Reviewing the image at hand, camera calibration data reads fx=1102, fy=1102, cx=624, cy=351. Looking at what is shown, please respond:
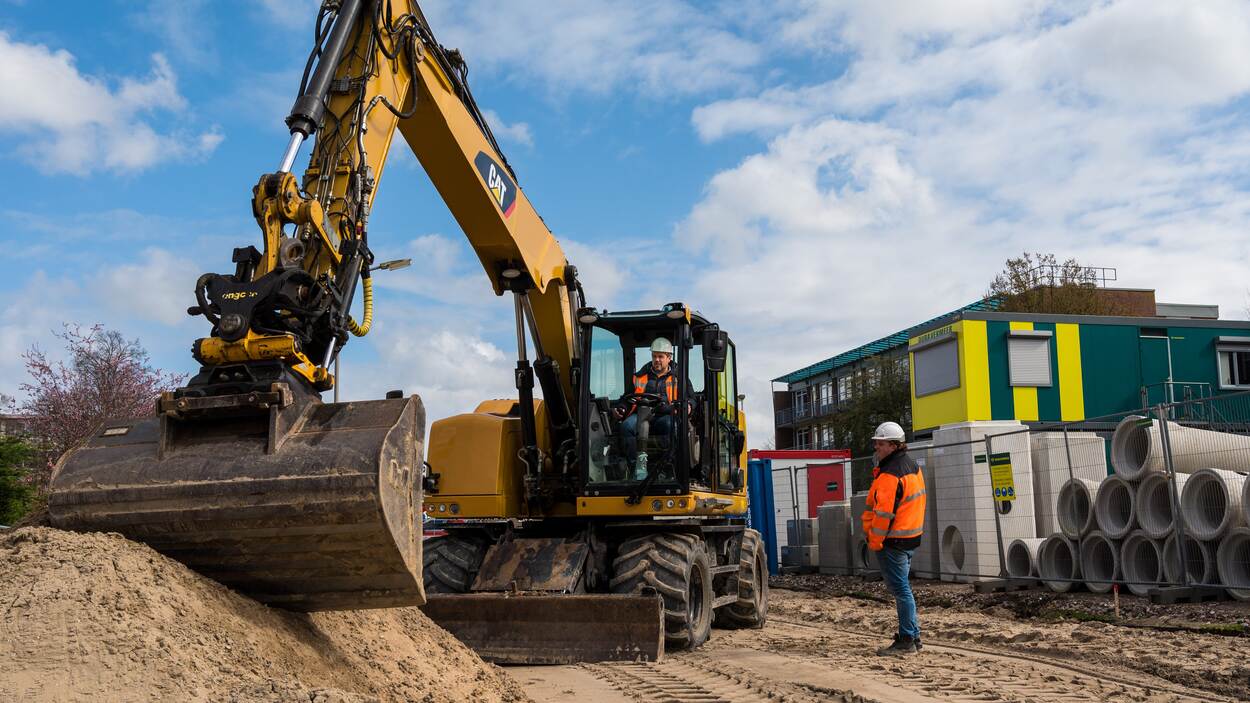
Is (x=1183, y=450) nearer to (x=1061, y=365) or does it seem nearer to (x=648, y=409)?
(x=648, y=409)

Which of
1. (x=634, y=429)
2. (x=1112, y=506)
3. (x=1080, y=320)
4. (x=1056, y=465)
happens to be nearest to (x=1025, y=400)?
(x=1080, y=320)

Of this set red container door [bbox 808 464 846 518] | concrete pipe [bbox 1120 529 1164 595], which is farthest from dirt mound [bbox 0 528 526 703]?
red container door [bbox 808 464 846 518]

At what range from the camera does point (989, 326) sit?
2500 centimetres

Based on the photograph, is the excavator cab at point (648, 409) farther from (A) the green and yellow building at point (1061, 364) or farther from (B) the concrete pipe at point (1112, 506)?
(A) the green and yellow building at point (1061, 364)

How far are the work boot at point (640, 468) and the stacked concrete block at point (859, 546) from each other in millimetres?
9084

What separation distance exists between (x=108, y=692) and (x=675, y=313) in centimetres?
579

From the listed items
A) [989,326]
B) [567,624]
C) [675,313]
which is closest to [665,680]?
[567,624]

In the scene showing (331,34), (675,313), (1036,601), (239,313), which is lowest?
(1036,601)

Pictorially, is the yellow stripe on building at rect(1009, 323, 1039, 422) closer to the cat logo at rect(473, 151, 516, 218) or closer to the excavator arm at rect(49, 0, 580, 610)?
the cat logo at rect(473, 151, 516, 218)

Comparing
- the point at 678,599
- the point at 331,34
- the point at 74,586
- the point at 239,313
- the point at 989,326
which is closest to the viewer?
the point at 74,586

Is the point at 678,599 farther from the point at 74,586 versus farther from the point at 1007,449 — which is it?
the point at 1007,449

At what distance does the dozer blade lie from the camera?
7453 millimetres

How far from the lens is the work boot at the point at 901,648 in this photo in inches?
323

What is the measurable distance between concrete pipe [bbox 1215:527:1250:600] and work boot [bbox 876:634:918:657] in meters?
4.10
